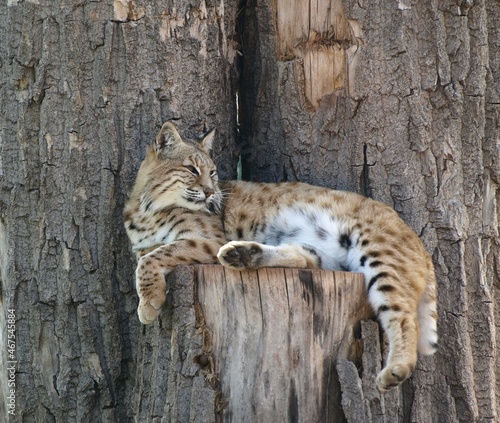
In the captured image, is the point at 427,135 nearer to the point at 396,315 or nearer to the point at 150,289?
the point at 396,315

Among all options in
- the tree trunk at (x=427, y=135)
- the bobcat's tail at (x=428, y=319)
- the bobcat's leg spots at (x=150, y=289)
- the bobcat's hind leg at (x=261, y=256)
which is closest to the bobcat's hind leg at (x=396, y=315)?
the bobcat's tail at (x=428, y=319)

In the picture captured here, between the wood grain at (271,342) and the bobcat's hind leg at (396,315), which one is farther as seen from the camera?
the bobcat's hind leg at (396,315)

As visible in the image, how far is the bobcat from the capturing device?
486 cm

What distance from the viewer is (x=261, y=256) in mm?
4758

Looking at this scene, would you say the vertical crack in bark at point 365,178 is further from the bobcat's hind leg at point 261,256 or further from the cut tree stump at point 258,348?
the cut tree stump at point 258,348

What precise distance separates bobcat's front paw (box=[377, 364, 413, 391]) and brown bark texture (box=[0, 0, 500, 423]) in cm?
68

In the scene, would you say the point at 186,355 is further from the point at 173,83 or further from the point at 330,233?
the point at 173,83

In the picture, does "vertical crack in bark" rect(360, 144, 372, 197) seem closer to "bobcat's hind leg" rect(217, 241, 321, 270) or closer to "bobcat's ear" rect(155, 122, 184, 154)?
"bobcat's hind leg" rect(217, 241, 321, 270)

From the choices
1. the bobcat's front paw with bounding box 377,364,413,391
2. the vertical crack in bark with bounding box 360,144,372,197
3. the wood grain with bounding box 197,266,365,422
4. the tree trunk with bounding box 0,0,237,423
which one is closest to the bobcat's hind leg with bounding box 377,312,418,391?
the bobcat's front paw with bounding box 377,364,413,391

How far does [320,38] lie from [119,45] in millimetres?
1257

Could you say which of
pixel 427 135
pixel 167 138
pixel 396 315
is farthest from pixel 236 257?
pixel 427 135

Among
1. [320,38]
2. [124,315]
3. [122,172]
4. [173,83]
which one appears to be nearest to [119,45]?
[173,83]

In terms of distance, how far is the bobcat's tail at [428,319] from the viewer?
5.14 metres

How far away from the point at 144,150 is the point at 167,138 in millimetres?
182
